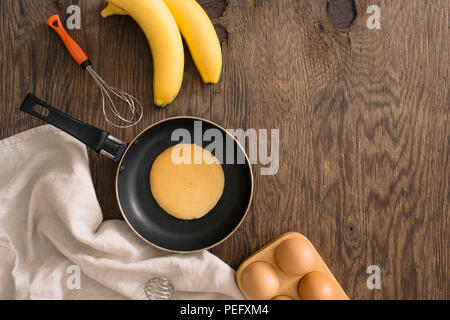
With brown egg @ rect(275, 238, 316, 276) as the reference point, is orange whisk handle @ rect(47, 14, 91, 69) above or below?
above

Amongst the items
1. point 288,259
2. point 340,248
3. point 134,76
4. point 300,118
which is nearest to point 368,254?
point 340,248

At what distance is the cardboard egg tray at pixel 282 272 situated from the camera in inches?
25.8

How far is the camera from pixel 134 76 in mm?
697

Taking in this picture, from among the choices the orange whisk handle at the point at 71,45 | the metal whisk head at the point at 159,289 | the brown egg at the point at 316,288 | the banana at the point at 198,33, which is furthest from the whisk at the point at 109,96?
the brown egg at the point at 316,288

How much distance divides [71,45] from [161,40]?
0.17 meters

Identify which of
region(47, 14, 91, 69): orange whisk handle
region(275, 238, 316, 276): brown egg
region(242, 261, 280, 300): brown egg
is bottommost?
region(242, 261, 280, 300): brown egg

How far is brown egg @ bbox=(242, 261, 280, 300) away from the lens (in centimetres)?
62

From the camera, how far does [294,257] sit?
0.63m

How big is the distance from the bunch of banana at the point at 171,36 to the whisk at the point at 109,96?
46 mm

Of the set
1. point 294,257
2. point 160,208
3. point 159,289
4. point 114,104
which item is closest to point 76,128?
point 114,104

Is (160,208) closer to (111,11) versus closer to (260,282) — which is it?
(260,282)

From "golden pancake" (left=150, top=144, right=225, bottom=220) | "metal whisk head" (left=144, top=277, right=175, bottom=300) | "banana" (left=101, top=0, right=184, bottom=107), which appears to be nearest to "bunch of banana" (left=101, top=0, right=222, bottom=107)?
"banana" (left=101, top=0, right=184, bottom=107)

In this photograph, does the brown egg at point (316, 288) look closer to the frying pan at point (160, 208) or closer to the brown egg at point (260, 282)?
the brown egg at point (260, 282)

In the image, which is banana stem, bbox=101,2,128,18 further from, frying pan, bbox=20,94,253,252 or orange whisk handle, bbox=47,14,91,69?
frying pan, bbox=20,94,253,252
